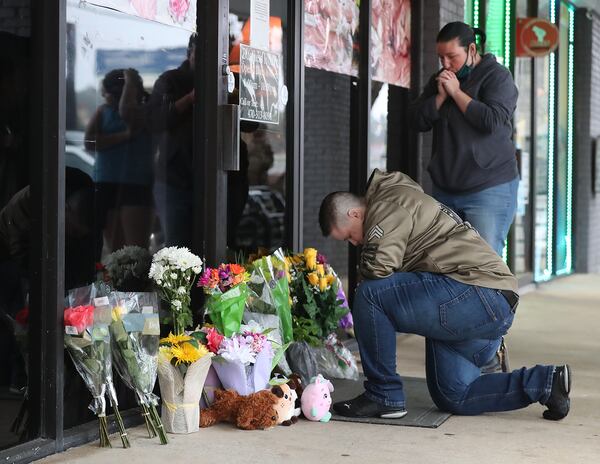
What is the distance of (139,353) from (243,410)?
1.55 ft

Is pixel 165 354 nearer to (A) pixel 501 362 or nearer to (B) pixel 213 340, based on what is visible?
(B) pixel 213 340

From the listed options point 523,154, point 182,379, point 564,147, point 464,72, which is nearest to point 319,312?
point 182,379

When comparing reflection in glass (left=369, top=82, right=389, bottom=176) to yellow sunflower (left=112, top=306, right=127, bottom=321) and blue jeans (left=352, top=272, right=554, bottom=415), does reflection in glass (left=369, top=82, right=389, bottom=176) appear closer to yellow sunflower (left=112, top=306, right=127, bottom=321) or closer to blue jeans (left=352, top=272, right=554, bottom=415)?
blue jeans (left=352, top=272, right=554, bottom=415)

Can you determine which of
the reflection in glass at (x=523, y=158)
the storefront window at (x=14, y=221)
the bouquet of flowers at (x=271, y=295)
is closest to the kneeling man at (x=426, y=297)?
the bouquet of flowers at (x=271, y=295)

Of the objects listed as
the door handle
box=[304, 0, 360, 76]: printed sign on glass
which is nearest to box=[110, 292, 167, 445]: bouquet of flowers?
the door handle

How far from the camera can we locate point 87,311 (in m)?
3.91

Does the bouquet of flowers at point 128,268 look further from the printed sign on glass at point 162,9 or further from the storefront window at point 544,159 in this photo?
the storefront window at point 544,159

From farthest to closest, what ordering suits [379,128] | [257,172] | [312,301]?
[379,128] → [257,172] → [312,301]

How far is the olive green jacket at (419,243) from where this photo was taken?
14.1 feet

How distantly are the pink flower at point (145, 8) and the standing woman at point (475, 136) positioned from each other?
1.61 m

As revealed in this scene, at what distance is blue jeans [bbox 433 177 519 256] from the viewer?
5555mm

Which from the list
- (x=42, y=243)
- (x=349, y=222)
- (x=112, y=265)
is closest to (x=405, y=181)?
(x=349, y=222)

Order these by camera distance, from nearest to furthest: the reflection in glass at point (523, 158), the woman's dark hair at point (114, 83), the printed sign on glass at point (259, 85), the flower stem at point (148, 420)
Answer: the flower stem at point (148, 420) < the woman's dark hair at point (114, 83) < the printed sign on glass at point (259, 85) < the reflection in glass at point (523, 158)

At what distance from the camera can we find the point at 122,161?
4496mm
